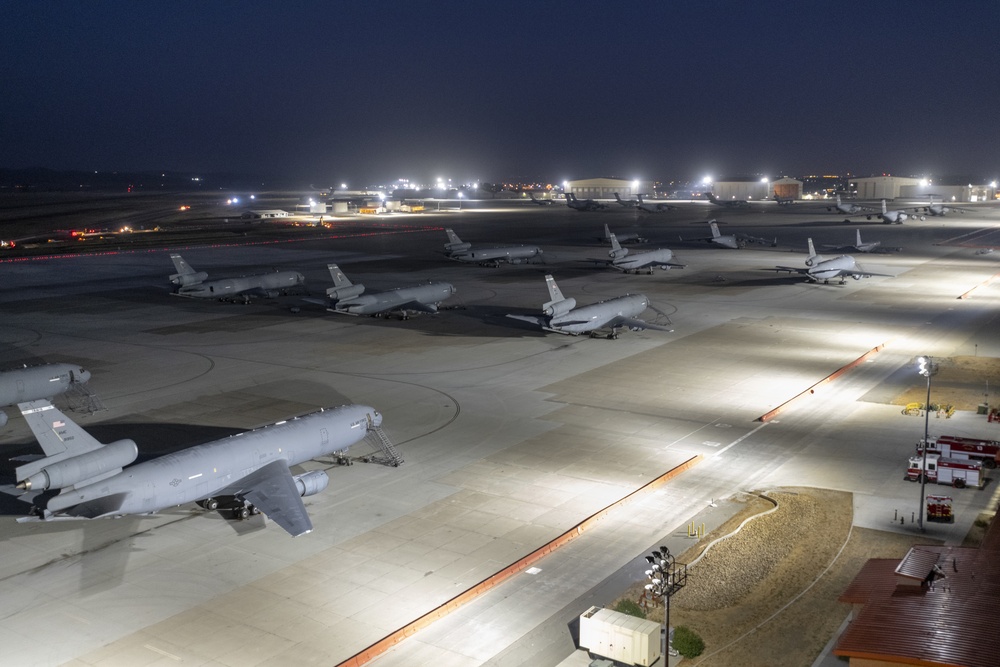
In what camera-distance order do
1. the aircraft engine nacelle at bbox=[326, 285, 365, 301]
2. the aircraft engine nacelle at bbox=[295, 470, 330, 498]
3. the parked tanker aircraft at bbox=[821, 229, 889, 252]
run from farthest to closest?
the parked tanker aircraft at bbox=[821, 229, 889, 252], the aircraft engine nacelle at bbox=[326, 285, 365, 301], the aircraft engine nacelle at bbox=[295, 470, 330, 498]

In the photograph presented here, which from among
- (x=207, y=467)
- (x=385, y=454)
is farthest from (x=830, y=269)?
(x=207, y=467)

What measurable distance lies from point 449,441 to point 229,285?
51.1 meters

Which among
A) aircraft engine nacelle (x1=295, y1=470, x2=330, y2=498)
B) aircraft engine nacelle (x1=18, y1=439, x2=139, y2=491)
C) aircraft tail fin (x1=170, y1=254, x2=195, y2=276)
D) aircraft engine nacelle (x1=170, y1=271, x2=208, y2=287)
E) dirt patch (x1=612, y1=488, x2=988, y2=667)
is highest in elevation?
aircraft tail fin (x1=170, y1=254, x2=195, y2=276)

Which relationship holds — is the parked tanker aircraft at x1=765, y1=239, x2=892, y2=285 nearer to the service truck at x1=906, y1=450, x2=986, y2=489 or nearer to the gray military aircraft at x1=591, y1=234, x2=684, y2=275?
the gray military aircraft at x1=591, y1=234, x2=684, y2=275

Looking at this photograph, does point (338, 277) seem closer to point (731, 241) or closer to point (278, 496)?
point (278, 496)

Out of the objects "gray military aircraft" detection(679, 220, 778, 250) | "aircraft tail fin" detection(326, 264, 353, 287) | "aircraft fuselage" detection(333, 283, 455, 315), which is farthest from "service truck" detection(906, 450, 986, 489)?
"gray military aircraft" detection(679, 220, 778, 250)

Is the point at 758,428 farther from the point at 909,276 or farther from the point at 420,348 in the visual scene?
the point at 909,276

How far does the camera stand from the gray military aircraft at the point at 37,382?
45.7 meters

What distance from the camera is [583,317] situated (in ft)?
214

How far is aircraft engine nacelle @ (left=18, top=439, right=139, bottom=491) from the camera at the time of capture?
94.4ft

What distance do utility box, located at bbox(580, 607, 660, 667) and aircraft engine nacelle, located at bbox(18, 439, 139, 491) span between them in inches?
714

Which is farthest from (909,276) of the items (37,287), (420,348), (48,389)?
(37,287)

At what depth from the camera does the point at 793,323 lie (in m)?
73.3

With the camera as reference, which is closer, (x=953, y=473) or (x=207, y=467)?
(x=207, y=467)
